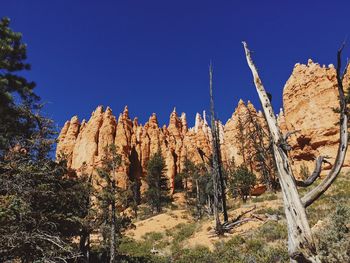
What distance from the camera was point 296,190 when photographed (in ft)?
18.4

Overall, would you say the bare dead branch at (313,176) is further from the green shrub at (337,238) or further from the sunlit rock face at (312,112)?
the sunlit rock face at (312,112)

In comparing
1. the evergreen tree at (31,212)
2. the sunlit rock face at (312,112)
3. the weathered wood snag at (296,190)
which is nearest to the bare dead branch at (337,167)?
the weathered wood snag at (296,190)

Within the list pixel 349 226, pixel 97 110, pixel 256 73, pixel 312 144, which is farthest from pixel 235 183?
pixel 97 110

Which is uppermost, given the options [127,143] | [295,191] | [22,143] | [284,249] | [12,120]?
[127,143]

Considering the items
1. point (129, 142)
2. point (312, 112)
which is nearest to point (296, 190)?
point (312, 112)

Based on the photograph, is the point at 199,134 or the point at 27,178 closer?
the point at 27,178

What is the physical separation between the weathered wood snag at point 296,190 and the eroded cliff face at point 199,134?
3437cm

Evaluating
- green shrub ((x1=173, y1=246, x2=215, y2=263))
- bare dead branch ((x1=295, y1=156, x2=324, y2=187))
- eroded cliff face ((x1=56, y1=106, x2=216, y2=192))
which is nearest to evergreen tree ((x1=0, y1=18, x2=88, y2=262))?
green shrub ((x1=173, y1=246, x2=215, y2=263))

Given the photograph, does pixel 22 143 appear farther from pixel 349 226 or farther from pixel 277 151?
pixel 349 226

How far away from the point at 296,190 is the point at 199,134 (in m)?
85.5

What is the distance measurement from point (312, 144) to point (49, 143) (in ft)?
164

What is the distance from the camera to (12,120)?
47.3 ft

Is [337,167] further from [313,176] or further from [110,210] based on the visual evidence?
[110,210]

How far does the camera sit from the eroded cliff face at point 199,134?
55125 millimetres
